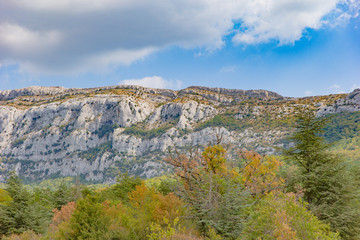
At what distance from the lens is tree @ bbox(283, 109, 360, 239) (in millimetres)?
19438

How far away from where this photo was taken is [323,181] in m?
21.2

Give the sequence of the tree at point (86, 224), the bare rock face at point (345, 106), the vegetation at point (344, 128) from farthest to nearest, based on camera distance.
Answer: the bare rock face at point (345, 106)
the vegetation at point (344, 128)
the tree at point (86, 224)

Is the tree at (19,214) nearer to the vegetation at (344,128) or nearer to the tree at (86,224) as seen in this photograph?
the tree at (86,224)

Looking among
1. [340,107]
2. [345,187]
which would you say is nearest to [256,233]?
[345,187]

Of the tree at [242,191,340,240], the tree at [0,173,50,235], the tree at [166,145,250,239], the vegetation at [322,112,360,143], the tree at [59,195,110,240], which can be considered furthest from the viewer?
the vegetation at [322,112,360,143]

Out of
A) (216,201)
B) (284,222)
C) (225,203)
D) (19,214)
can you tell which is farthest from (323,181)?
(19,214)

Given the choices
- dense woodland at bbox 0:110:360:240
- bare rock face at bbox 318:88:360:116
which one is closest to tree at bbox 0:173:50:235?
dense woodland at bbox 0:110:360:240

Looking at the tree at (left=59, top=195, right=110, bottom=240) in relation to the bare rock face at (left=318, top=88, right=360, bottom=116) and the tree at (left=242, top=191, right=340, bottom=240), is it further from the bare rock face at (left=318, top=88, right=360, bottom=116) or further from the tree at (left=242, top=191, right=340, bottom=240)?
the bare rock face at (left=318, top=88, right=360, bottom=116)

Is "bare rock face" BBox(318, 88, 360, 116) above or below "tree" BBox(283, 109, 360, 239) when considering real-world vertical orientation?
above

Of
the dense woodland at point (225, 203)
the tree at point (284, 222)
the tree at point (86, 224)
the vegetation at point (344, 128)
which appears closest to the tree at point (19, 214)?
the dense woodland at point (225, 203)

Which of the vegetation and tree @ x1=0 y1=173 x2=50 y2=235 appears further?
the vegetation

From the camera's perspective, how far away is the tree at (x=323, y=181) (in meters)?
19.4

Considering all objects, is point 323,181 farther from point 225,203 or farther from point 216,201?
point 216,201

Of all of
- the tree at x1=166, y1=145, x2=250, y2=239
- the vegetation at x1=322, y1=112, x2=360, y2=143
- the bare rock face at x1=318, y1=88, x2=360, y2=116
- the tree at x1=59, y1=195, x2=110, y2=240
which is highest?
the bare rock face at x1=318, y1=88, x2=360, y2=116
